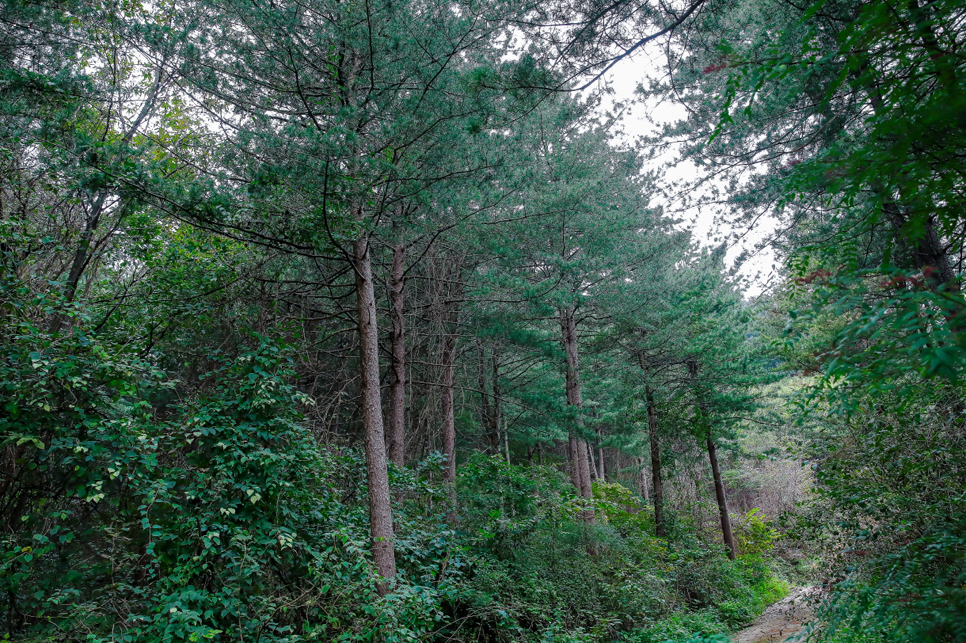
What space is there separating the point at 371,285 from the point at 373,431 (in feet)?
6.09

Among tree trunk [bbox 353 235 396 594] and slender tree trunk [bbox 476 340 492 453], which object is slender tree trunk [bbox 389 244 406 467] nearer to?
tree trunk [bbox 353 235 396 594]

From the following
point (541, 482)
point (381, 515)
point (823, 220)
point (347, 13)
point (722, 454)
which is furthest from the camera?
point (722, 454)

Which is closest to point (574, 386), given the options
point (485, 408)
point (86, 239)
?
point (485, 408)

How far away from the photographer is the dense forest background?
11.1 feet

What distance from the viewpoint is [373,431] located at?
5773 millimetres

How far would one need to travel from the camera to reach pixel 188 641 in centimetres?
380

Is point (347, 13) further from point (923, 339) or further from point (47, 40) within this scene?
point (923, 339)

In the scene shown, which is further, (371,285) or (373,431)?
(371,285)

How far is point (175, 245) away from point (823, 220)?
969cm

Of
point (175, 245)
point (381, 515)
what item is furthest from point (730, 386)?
point (175, 245)

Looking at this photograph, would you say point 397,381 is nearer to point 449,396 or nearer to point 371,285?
point 371,285

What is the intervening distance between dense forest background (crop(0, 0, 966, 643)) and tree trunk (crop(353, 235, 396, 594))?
0.04 m

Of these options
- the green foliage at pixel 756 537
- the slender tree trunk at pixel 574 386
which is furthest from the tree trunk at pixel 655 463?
the green foliage at pixel 756 537

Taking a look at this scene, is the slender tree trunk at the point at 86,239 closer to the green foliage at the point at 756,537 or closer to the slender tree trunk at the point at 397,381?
the slender tree trunk at the point at 397,381
